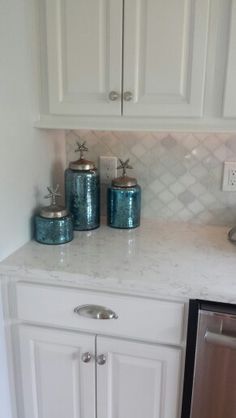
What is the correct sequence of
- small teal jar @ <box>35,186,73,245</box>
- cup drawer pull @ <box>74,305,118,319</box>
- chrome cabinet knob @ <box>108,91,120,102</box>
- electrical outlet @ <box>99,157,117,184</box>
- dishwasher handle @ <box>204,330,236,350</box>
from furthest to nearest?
electrical outlet @ <box>99,157,117,184</box>, small teal jar @ <box>35,186,73,245</box>, chrome cabinet knob @ <box>108,91,120,102</box>, cup drawer pull @ <box>74,305,118,319</box>, dishwasher handle @ <box>204,330,236,350</box>

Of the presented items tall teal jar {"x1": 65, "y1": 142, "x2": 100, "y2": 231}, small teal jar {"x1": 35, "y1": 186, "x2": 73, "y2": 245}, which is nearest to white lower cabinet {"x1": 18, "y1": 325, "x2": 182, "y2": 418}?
small teal jar {"x1": 35, "y1": 186, "x2": 73, "y2": 245}

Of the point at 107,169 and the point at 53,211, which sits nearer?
the point at 53,211

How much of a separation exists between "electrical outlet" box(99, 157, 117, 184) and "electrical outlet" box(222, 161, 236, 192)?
0.48 m

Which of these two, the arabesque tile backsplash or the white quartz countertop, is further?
the arabesque tile backsplash

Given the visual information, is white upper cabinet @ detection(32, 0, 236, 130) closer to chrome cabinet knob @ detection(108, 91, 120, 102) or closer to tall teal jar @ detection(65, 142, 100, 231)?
chrome cabinet knob @ detection(108, 91, 120, 102)

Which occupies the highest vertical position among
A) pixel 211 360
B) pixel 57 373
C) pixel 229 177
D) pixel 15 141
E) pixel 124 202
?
pixel 15 141

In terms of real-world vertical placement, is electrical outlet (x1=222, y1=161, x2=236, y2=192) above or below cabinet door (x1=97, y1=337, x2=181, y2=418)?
above

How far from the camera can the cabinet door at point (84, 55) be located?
128cm

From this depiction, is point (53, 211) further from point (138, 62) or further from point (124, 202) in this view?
point (138, 62)

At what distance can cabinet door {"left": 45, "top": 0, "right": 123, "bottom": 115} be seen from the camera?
1.28m

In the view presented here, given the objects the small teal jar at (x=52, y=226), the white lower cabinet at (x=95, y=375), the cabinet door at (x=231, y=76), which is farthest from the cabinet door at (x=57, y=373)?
the cabinet door at (x=231, y=76)

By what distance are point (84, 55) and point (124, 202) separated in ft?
1.94

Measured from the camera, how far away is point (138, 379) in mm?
1258

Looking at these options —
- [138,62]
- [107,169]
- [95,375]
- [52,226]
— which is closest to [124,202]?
[107,169]
